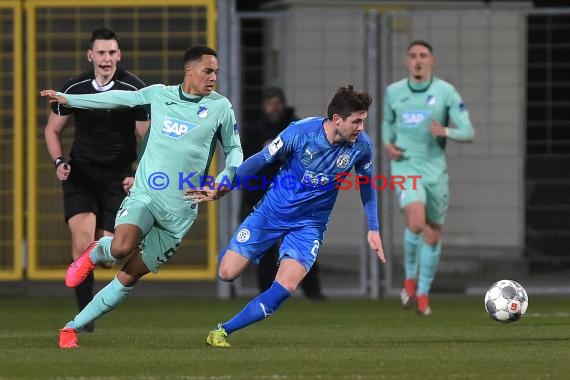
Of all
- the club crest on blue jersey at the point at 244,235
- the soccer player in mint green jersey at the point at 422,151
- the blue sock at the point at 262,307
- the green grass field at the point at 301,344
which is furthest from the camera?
the soccer player in mint green jersey at the point at 422,151

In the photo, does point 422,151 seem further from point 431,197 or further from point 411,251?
point 411,251

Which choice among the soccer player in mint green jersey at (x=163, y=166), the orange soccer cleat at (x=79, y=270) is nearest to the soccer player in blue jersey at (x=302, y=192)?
the soccer player in mint green jersey at (x=163, y=166)

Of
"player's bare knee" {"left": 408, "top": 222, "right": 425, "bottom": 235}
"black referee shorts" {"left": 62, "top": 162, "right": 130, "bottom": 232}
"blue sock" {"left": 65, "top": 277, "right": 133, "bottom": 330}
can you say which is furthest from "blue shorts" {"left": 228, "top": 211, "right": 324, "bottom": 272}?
"player's bare knee" {"left": 408, "top": 222, "right": 425, "bottom": 235}

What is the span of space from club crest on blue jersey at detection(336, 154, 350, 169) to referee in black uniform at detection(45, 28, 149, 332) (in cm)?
180

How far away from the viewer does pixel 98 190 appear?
11.4 meters

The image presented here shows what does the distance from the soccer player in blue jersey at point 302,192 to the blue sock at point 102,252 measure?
2.46 ft

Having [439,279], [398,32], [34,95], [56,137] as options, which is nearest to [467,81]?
[398,32]

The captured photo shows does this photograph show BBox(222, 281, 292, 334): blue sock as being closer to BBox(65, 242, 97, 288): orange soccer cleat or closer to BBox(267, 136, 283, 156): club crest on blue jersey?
BBox(267, 136, 283, 156): club crest on blue jersey

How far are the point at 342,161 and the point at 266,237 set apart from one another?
2.36 feet

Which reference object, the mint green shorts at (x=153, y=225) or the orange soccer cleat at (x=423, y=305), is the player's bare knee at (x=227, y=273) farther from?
the orange soccer cleat at (x=423, y=305)

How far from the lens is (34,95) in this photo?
15.6 meters

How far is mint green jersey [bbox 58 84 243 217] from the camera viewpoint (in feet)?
32.8

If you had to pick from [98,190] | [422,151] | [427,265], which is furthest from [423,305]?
[98,190]

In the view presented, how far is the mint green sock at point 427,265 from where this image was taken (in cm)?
1338
